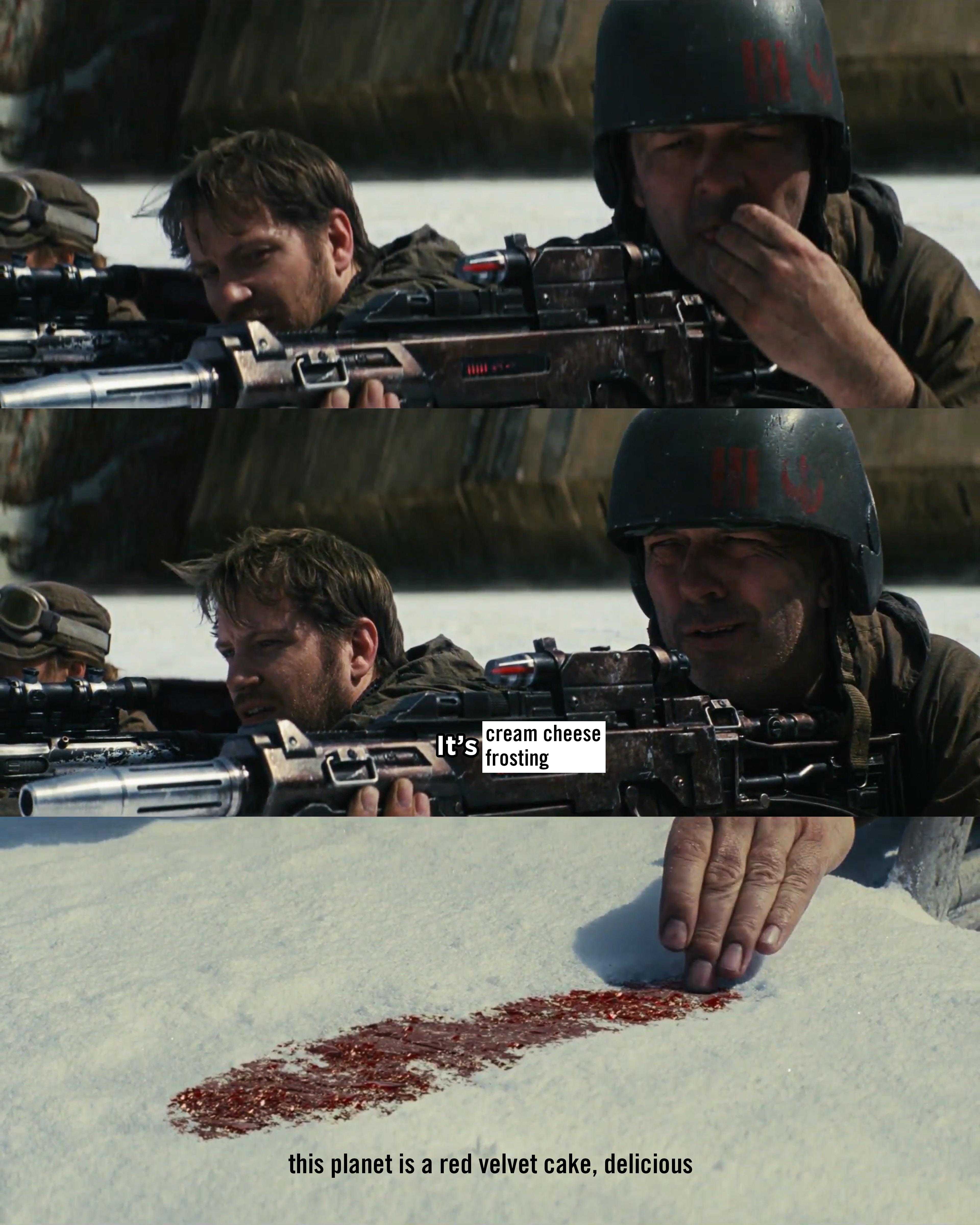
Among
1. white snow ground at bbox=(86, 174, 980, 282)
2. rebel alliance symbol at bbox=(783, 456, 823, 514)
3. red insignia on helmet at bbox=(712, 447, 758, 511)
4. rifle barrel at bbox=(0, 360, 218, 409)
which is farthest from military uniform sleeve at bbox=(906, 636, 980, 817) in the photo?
rifle barrel at bbox=(0, 360, 218, 409)

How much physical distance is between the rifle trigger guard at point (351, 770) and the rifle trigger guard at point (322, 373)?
69 centimetres

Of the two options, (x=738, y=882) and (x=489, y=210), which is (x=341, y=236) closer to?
(x=489, y=210)

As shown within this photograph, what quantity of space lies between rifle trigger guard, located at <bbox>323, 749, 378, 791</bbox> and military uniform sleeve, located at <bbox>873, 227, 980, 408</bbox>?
124 centimetres

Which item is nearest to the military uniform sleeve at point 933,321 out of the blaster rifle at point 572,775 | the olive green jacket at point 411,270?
the blaster rifle at point 572,775

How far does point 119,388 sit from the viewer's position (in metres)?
3.48

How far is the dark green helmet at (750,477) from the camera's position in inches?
137

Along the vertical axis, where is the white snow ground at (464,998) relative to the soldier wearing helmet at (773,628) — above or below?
below

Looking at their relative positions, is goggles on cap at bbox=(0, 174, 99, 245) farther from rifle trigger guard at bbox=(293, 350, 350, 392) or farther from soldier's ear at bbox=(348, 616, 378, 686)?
soldier's ear at bbox=(348, 616, 378, 686)

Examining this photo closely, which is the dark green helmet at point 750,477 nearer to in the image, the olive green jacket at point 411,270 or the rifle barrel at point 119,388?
the olive green jacket at point 411,270

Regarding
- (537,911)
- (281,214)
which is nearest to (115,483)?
(281,214)

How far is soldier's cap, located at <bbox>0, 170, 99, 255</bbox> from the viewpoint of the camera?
356 centimetres

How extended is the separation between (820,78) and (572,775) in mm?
1390

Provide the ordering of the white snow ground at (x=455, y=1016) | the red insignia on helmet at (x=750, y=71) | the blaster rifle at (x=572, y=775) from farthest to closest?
the blaster rifle at (x=572, y=775)
the red insignia on helmet at (x=750, y=71)
the white snow ground at (x=455, y=1016)

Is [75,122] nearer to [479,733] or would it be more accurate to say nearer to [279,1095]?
[479,733]
